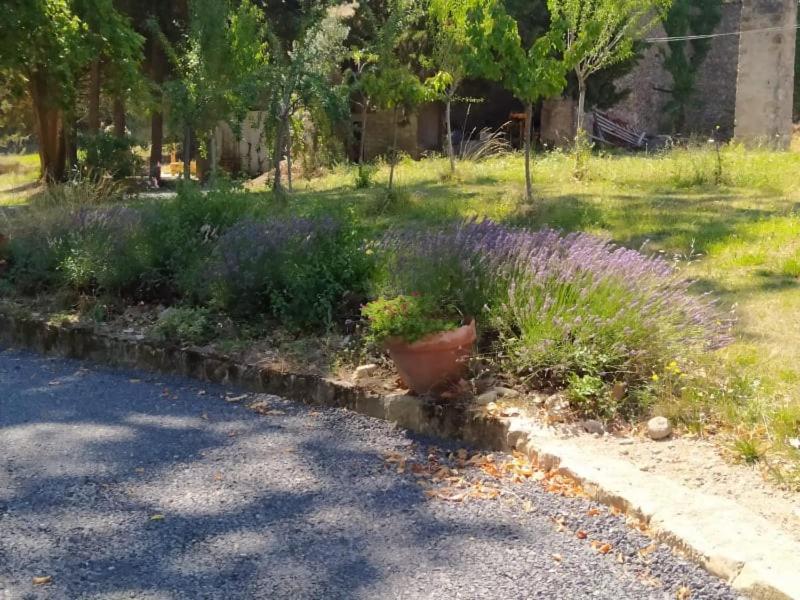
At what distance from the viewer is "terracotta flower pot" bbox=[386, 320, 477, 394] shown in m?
4.81

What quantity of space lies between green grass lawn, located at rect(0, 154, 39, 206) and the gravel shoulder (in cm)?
1454

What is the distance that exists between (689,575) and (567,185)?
10.6m

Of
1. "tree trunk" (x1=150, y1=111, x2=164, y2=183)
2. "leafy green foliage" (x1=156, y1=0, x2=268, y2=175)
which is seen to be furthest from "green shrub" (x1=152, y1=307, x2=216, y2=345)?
"tree trunk" (x1=150, y1=111, x2=164, y2=183)

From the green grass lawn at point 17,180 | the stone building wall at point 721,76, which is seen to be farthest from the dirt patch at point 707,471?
the stone building wall at point 721,76

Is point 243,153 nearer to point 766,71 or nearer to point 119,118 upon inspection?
point 119,118

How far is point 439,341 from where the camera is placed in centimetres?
479

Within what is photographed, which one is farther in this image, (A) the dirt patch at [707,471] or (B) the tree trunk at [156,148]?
(B) the tree trunk at [156,148]

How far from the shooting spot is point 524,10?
807 inches

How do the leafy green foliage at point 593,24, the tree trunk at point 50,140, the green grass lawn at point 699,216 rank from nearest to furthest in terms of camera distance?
1. the green grass lawn at point 699,216
2. the leafy green foliage at point 593,24
3. the tree trunk at point 50,140

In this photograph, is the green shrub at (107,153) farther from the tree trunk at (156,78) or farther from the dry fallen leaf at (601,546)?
the dry fallen leaf at (601,546)

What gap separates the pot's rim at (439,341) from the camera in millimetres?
4797

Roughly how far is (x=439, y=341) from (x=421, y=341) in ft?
0.32

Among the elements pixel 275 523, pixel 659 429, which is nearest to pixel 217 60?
pixel 659 429

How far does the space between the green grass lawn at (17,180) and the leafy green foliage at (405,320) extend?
14.6 meters
